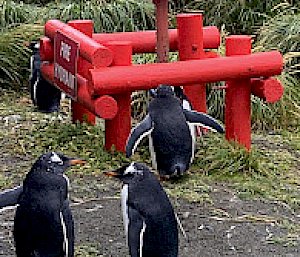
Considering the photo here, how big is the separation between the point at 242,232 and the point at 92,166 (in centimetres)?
126

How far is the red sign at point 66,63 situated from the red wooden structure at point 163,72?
0.04 m

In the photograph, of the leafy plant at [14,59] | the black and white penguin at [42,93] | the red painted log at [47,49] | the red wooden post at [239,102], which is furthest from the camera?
the leafy plant at [14,59]

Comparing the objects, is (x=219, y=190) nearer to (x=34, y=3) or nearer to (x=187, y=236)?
(x=187, y=236)

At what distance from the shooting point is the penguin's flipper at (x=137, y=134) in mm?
4949

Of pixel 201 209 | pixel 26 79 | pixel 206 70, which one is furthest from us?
pixel 26 79

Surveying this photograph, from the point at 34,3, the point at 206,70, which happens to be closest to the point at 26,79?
the point at 34,3

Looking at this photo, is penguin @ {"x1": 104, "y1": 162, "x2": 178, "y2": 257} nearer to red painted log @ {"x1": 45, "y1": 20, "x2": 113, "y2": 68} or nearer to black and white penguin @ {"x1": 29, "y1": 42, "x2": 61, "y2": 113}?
red painted log @ {"x1": 45, "y1": 20, "x2": 113, "y2": 68}

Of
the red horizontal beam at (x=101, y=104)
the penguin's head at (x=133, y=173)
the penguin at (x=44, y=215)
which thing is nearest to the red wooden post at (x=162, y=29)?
the red horizontal beam at (x=101, y=104)

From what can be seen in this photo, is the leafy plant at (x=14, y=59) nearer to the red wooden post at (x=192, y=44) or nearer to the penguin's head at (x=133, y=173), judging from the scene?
the red wooden post at (x=192, y=44)

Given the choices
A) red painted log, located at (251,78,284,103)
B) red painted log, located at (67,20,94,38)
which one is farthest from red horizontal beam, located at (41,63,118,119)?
red painted log, located at (251,78,284,103)

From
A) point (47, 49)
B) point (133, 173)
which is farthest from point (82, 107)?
point (133, 173)

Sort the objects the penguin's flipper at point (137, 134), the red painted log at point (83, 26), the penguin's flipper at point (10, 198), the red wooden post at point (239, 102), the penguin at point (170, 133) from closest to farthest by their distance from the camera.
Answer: the penguin's flipper at point (10, 198)
the penguin's flipper at point (137, 134)
the penguin at point (170, 133)
the red wooden post at point (239, 102)
the red painted log at point (83, 26)

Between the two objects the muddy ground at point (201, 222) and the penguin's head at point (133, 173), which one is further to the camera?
the muddy ground at point (201, 222)

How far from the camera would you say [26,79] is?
25.7ft
